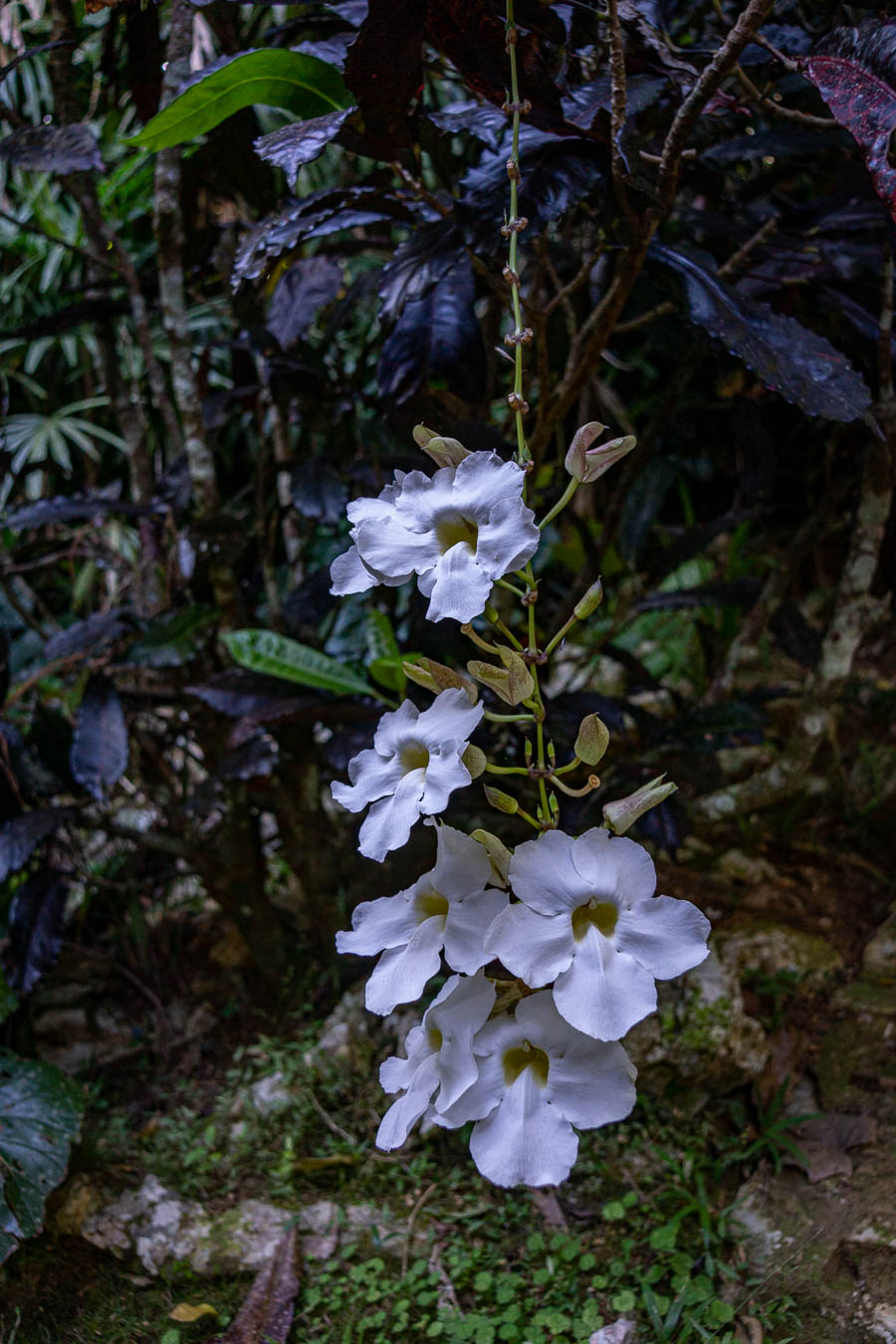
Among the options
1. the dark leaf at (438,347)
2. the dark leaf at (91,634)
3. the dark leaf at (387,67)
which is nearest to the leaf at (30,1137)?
the dark leaf at (91,634)

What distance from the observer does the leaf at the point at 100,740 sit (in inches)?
57.7

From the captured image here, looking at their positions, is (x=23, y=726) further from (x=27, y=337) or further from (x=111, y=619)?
(x=27, y=337)

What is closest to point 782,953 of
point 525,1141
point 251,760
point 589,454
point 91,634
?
point 251,760

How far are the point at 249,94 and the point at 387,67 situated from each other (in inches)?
7.6

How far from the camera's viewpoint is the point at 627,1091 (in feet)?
2.37

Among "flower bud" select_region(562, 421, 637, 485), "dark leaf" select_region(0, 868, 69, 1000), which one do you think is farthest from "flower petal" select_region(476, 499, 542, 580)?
"dark leaf" select_region(0, 868, 69, 1000)

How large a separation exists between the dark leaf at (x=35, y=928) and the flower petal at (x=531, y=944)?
111 centimetres

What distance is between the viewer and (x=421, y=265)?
1137 millimetres

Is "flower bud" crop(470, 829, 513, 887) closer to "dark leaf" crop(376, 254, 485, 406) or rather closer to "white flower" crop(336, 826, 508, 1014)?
"white flower" crop(336, 826, 508, 1014)

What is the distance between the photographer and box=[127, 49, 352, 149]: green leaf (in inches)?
41.3

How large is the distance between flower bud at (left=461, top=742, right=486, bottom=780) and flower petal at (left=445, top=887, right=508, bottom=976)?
0.06m

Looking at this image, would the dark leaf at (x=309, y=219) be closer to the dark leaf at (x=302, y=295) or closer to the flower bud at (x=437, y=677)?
the dark leaf at (x=302, y=295)

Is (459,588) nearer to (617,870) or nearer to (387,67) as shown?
(617,870)

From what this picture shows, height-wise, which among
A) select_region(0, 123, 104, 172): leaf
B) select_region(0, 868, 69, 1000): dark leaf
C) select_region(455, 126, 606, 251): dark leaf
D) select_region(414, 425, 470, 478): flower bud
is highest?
select_region(0, 123, 104, 172): leaf
